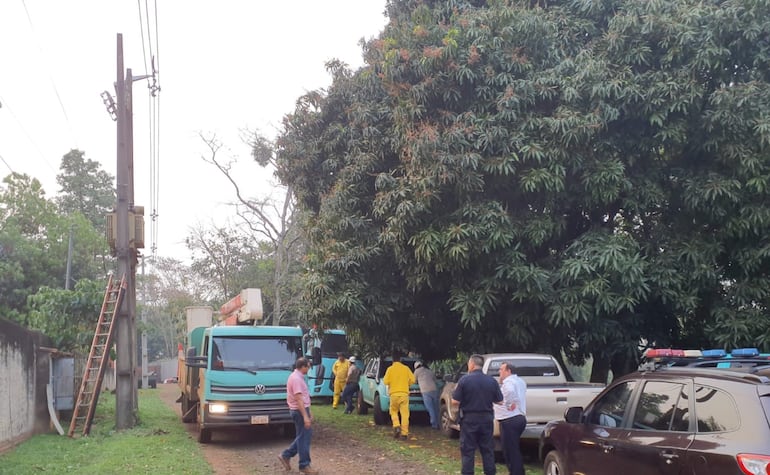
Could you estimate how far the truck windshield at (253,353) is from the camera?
13734mm

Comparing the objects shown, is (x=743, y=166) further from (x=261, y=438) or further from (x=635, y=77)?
(x=261, y=438)

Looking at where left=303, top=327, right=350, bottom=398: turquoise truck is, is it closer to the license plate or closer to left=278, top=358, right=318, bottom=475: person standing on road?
the license plate

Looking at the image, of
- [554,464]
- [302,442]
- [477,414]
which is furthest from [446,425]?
[554,464]

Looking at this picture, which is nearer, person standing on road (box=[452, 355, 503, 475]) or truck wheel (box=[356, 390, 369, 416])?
person standing on road (box=[452, 355, 503, 475])

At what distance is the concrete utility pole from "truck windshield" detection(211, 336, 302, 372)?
3.24 meters

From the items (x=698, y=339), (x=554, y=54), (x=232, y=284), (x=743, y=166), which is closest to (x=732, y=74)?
(x=743, y=166)

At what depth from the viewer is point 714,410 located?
16.9ft

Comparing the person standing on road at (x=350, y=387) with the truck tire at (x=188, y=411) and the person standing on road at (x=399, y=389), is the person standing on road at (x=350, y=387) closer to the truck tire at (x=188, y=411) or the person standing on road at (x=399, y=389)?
the truck tire at (x=188, y=411)

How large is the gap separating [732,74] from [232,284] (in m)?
25.8

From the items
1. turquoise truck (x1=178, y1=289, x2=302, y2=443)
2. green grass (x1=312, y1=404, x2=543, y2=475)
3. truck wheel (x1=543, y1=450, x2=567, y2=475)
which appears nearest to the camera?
truck wheel (x1=543, y1=450, x2=567, y2=475)

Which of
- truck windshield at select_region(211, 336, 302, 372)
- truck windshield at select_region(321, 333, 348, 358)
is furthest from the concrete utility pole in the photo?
truck windshield at select_region(321, 333, 348, 358)

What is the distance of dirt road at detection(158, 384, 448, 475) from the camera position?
1091 centimetres

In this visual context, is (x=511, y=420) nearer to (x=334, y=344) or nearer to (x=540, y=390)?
(x=540, y=390)

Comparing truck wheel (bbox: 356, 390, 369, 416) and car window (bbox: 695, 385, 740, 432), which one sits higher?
car window (bbox: 695, 385, 740, 432)
